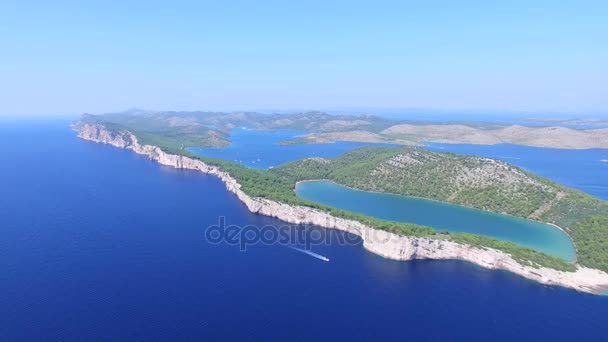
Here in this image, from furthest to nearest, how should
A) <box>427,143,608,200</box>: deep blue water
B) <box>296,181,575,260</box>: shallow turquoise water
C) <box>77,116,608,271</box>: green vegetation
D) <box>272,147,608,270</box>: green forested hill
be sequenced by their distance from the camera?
1. <box>427,143,608,200</box>: deep blue water
2. <box>272,147,608,270</box>: green forested hill
3. <box>296,181,575,260</box>: shallow turquoise water
4. <box>77,116,608,271</box>: green vegetation

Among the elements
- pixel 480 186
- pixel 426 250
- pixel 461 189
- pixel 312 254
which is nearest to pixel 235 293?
pixel 312 254

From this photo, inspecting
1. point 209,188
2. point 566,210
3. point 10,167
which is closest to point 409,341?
point 566,210

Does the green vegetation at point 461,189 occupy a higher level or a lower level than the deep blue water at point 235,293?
higher

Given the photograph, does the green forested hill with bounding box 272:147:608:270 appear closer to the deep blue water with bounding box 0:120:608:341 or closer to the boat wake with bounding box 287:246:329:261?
the deep blue water with bounding box 0:120:608:341

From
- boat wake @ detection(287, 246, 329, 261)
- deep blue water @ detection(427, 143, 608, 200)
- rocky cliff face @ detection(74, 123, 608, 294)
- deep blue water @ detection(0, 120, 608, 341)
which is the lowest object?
deep blue water @ detection(0, 120, 608, 341)

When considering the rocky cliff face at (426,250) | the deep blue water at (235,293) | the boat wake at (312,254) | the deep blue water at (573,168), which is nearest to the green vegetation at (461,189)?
the rocky cliff face at (426,250)

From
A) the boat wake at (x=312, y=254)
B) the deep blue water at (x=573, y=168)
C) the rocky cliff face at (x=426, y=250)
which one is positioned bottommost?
the boat wake at (x=312, y=254)

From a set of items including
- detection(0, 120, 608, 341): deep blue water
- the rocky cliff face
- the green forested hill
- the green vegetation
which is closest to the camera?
detection(0, 120, 608, 341): deep blue water

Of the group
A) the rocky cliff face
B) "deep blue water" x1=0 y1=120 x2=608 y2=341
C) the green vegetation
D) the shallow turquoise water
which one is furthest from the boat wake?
the shallow turquoise water

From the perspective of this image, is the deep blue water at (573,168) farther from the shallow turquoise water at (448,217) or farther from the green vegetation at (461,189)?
the shallow turquoise water at (448,217)
